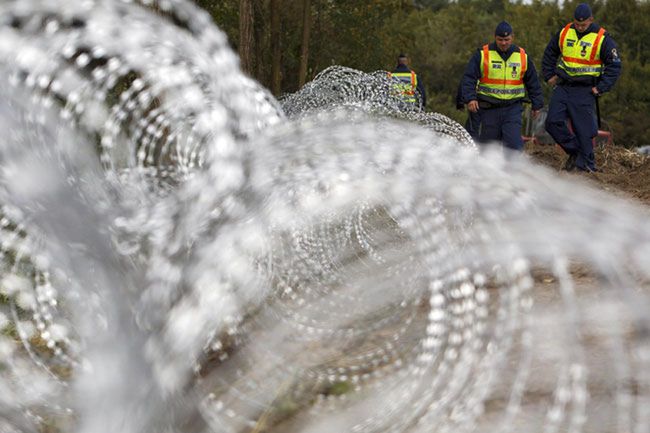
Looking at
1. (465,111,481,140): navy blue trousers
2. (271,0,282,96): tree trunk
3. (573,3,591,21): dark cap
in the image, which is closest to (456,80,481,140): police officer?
(465,111,481,140): navy blue trousers

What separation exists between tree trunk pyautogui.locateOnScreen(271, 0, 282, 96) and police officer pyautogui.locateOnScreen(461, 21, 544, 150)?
11.3 m

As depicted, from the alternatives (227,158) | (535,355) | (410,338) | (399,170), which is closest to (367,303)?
(410,338)

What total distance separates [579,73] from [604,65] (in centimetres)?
31

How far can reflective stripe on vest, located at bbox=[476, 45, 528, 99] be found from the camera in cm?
1078

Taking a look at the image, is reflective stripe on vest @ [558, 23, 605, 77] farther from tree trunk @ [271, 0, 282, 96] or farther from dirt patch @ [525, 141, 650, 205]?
tree trunk @ [271, 0, 282, 96]

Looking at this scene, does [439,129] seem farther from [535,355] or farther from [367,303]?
[535,355]

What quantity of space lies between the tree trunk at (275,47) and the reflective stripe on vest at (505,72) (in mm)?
11366

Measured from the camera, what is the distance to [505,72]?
10812 mm

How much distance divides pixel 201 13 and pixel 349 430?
1.70m

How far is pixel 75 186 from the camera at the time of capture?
2.96 metres

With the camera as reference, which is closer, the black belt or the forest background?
the black belt

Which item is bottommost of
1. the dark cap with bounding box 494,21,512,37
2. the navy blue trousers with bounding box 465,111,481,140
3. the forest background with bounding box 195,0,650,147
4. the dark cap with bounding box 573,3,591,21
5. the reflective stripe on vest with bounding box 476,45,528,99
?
the forest background with bounding box 195,0,650,147

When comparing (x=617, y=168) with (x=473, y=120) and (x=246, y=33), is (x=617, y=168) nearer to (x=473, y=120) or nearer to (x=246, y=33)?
(x=473, y=120)

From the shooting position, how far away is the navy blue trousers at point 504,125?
10.9 m
